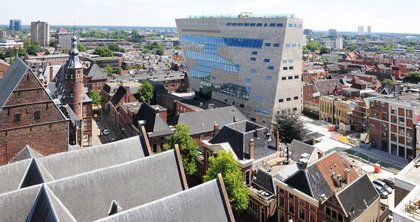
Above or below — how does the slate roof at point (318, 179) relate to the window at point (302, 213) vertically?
Result: above

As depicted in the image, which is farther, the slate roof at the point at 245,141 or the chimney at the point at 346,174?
the slate roof at the point at 245,141

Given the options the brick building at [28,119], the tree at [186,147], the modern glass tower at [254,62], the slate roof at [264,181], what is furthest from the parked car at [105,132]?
the slate roof at [264,181]

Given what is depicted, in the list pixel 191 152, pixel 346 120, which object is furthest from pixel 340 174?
pixel 346 120

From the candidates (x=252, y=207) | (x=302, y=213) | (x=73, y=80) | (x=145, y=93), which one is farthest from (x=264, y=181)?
(x=145, y=93)

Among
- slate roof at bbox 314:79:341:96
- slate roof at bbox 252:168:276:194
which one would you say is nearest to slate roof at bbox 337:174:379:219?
slate roof at bbox 252:168:276:194

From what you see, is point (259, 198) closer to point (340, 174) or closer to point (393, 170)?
point (340, 174)

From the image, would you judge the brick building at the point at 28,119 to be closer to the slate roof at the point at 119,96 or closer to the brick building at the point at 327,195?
the brick building at the point at 327,195
